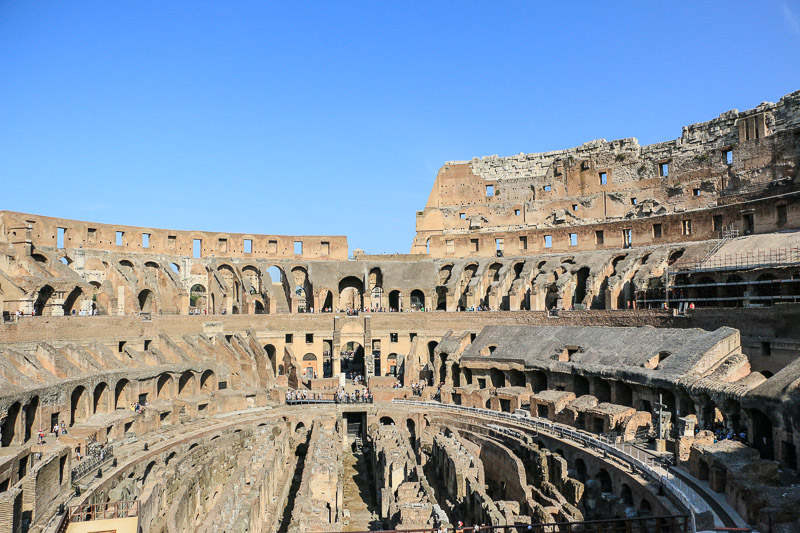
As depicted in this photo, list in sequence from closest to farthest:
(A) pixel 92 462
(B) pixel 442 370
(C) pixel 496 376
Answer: (A) pixel 92 462
(C) pixel 496 376
(B) pixel 442 370

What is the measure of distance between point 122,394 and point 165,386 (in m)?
3.11

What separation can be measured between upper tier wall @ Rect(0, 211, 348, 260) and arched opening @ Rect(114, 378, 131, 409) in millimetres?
11037

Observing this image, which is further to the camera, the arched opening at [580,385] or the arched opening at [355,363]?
the arched opening at [355,363]

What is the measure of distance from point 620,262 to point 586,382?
465 inches

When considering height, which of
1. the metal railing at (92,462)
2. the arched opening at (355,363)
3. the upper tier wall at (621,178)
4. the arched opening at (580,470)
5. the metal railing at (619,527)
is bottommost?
the arched opening at (580,470)

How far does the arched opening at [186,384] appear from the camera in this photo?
3591 centimetres

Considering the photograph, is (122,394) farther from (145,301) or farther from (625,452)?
(625,452)

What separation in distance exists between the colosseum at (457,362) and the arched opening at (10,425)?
13 centimetres

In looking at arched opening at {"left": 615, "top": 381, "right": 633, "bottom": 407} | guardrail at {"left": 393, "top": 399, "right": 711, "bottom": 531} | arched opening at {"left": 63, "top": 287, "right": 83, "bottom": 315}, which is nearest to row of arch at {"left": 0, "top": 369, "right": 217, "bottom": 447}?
arched opening at {"left": 63, "top": 287, "right": 83, "bottom": 315}

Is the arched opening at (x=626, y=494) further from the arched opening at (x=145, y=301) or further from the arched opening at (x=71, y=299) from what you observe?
the arched opening at (x=145, y=301)

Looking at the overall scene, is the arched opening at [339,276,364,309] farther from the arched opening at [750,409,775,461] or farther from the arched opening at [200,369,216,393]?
the arched opening at [750,409,775,461]

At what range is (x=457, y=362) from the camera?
129 ft

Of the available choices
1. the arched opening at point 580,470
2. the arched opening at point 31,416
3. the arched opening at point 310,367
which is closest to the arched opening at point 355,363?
the arched opening at point 310,367

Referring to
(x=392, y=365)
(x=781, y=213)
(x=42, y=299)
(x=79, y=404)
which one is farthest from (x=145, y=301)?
(x=781, y=213)
